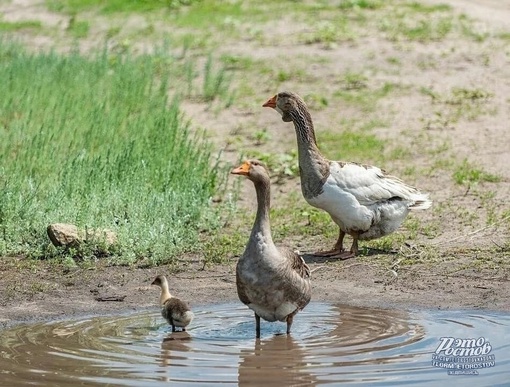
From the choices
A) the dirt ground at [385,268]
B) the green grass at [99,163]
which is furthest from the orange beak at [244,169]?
the green grass at [99,163]

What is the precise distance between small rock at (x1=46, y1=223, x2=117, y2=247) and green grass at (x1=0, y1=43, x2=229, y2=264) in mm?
90

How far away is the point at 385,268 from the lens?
1039 centimetres

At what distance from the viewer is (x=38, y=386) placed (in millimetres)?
7340

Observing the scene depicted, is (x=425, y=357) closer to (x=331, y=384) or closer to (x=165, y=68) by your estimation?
(x=331, y=384)

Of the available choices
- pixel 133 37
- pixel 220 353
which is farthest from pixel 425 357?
pixel 133 37

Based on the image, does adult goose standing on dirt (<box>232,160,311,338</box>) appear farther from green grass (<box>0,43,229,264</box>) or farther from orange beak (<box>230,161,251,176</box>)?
green grass (<box>0,43,229,264</box>)

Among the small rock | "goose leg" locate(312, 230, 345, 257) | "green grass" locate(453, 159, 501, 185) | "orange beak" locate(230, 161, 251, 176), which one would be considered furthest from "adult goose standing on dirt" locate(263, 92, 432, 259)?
"orange beak" locate(230, 161, 251, 176)

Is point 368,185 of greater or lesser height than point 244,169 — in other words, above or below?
below

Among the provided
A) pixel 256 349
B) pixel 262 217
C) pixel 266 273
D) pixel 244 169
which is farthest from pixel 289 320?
pixel 244 169

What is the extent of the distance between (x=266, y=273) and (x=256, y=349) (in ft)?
1.76

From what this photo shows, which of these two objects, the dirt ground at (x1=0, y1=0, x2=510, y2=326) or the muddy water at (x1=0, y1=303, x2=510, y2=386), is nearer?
the muddy water at (x1=0, y1=303, x2=510, y2=386)

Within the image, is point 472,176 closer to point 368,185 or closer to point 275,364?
point 368,185

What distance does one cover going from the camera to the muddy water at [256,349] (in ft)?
24.6

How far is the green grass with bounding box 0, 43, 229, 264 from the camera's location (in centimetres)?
1087
